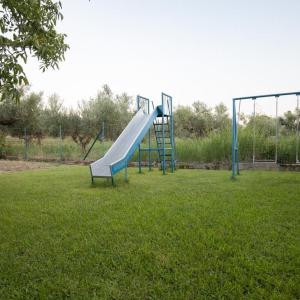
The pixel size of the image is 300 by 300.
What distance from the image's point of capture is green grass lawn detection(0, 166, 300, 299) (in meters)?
2.05

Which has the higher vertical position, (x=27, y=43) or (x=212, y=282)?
(x=27, y=43)

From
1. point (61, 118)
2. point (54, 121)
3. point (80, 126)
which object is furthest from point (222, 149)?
point (54, 121)

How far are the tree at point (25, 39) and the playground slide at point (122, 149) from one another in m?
3.52

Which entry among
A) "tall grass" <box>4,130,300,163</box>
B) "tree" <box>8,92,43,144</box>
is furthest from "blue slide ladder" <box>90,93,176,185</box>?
"tree" <box>8,92,43,144</box>

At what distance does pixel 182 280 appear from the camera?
2.14m

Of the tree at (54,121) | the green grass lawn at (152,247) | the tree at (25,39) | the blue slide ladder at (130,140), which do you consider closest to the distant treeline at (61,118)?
the tree at (54,121)

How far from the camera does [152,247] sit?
277 centimetres

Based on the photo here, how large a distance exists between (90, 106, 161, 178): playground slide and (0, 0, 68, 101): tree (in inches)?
138

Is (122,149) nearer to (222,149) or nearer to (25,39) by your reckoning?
(222,149)

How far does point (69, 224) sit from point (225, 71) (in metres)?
12.8

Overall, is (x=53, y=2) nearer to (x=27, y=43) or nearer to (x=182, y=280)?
(x=27, y=43)

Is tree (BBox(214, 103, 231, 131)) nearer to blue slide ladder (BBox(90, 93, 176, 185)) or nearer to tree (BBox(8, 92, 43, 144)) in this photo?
tree (BBox(8, 92, 43, 144))

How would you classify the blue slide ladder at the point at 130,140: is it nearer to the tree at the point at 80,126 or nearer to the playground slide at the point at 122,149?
the playground slide at the point at 122,149

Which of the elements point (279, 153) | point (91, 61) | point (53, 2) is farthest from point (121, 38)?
point (53, 2)
